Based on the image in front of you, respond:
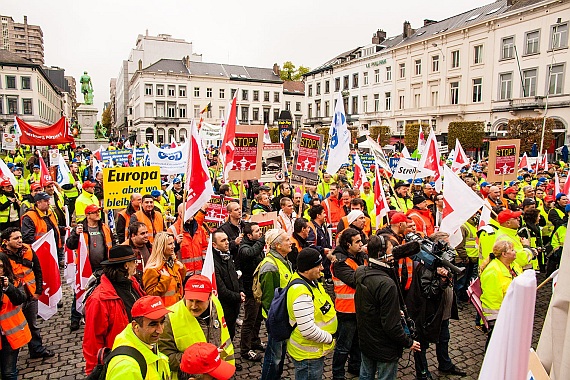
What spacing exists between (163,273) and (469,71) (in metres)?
41.8

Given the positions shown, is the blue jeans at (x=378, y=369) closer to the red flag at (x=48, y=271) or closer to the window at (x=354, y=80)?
the red flag at (x=48, y=271)

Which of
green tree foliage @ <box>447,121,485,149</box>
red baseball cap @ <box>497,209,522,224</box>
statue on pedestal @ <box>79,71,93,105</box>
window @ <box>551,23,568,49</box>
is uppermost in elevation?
window @ <box>551,23,568,49</box>

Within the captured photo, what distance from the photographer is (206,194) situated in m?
5.91

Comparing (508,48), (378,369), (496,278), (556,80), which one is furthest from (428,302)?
(508,48)

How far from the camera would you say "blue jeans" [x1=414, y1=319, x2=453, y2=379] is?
16.7 ft

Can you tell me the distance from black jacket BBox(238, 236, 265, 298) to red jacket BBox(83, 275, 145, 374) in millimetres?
2179

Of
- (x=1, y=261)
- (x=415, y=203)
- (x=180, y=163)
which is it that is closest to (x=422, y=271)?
(x=415, y=203)

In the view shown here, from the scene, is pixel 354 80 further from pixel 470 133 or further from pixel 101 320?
pixel 101 320

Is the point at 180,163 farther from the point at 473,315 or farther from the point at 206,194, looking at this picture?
the point at 473,315

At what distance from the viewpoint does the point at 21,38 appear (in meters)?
120

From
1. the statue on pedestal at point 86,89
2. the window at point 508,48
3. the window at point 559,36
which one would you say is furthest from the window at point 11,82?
the window at point 559,36

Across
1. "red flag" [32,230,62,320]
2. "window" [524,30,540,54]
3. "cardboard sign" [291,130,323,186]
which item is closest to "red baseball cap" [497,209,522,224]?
"cardboard sign" [291,130,323,186]

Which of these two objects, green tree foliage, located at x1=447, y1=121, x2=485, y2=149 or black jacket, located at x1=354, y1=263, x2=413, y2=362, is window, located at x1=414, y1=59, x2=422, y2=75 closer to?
green tree foliage, located at x1=447, y1=121, x2=485, y2=149

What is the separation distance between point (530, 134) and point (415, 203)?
2674 centimetres
